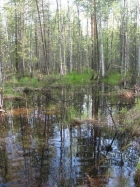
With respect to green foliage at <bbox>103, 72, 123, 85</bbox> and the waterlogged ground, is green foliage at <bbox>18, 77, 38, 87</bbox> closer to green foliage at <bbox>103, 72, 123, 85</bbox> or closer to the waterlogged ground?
green foliage at <bbox>103, 72, 123, 85</bbox>

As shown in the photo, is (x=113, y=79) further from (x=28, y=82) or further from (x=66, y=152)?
(x=66, y=152)

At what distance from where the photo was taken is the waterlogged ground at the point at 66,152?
529cm

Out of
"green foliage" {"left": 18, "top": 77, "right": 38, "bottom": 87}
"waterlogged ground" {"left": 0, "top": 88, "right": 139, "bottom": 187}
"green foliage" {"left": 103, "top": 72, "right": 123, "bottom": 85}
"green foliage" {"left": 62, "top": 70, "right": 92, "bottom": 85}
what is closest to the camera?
"waterlogged ground" {"left": 0, "top": 88, "right": 139, "bottom": 187}

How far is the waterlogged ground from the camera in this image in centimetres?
529

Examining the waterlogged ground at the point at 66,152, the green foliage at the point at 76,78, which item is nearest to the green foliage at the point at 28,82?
the green foliage at the point at 76,78

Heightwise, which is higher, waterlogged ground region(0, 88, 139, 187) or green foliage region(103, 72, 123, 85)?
green foliage region(103, 72, 123, 85)

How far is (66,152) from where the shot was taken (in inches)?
264

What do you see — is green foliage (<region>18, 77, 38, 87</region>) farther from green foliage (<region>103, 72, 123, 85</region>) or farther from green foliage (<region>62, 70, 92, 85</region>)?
green foliage (<region>103, 72, 123, 85</region>)

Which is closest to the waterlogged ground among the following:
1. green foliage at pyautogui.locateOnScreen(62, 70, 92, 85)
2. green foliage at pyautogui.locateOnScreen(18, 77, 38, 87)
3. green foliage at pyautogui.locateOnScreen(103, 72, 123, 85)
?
green foliage at pyautogui.locateOnScreen(18, 77, 38, 87)

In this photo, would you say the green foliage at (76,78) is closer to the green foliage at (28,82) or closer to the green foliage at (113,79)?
the green foliage at (113,79)

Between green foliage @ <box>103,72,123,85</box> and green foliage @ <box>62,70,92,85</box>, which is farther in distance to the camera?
green foliage @ <box>62,70,92,85</box>

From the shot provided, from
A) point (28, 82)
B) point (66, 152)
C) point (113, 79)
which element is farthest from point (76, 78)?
point (66, 152)

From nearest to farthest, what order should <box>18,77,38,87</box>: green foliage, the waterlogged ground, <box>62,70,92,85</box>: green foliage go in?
1. the waterlogged ground
2. <box>18,77,38,87</box>: green foliage
3. <box>62,70,92,85</box>: green foliage

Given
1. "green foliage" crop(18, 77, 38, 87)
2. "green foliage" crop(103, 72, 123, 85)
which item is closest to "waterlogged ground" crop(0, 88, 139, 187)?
"green foliage" crop(18, 77, 38, 87)
